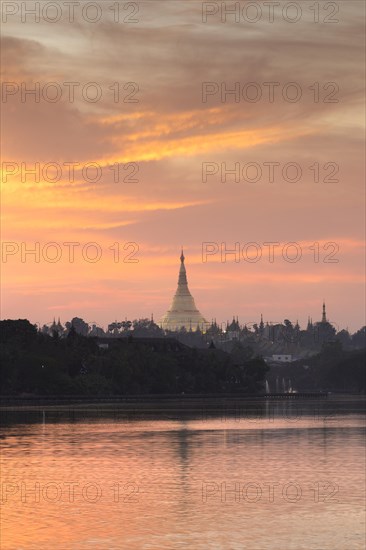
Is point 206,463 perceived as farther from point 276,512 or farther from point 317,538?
point 317,538

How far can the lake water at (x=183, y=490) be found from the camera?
51031 mm

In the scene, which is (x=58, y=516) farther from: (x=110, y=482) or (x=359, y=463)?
(x=359, y=463)

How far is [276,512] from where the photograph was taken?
191 feet

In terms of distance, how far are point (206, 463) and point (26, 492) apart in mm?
20904

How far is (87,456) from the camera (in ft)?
294

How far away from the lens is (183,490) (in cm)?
6675

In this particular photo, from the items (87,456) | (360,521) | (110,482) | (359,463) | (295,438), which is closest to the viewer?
(360,521)

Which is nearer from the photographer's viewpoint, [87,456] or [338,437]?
[87,456]

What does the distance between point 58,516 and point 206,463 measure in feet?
92.4

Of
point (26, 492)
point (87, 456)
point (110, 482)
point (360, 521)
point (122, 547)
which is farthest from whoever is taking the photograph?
point (87, 456)

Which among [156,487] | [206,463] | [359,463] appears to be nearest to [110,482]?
[156,487]

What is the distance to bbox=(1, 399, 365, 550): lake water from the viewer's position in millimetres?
51031

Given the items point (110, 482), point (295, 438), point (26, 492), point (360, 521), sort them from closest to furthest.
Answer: point (360, 521) → point (26, 492) → point (110, 482) → point (295, 438)

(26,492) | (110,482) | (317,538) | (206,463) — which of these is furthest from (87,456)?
(317,538)
